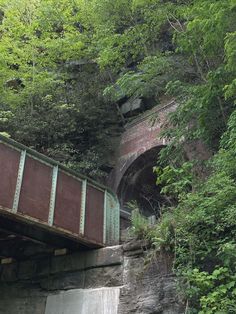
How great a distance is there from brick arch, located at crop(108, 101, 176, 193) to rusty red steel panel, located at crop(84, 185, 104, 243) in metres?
6.70

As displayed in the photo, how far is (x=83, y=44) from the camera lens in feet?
55.1

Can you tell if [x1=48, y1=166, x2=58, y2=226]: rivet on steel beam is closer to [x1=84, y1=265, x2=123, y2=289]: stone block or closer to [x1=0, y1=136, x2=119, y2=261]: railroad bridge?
[x1=0, y1=136, x2=119, y2=261]: railroad bridge

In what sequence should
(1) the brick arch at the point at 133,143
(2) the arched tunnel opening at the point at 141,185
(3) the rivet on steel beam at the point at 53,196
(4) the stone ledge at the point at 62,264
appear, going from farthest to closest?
1. (2) the arched tunnel opening at the point at 141,185
2. (1) the brick arch at the point at 133,143
3. (4) the stone ledge at the point at 62,264
4. (3) the rivet on steel beam at the point at 53,196

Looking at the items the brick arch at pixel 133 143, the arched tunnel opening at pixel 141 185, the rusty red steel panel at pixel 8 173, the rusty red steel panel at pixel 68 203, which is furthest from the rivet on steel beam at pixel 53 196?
the arched tunnel opening at pixel 141 185

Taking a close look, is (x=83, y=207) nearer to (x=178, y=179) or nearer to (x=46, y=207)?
(x=46, y=207)

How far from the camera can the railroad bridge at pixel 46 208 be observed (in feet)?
24.8

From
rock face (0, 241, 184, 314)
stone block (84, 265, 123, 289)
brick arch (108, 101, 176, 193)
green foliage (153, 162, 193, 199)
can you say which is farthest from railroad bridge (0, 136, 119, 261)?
brick arch (108, 101, 176, 193)

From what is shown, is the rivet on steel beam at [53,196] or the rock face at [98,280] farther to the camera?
the rivet on steel beam at [53,196]

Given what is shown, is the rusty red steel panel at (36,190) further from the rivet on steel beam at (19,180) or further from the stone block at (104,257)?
the stone block at (104,257)

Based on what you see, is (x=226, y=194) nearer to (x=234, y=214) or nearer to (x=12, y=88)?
(x=234, y=214)

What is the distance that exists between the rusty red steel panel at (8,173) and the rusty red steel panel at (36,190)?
9.0 inches

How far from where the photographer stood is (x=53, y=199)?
8.20m

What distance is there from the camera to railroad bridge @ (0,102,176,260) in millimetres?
7555

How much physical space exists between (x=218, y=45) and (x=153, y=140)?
6.45 metres
